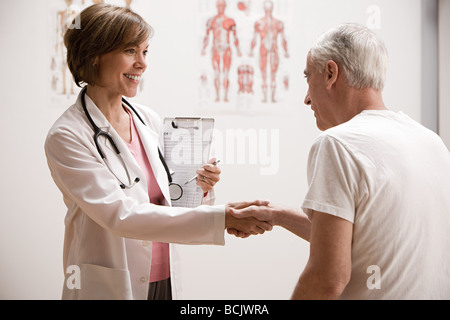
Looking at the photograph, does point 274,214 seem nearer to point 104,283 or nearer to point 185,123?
point 185,123

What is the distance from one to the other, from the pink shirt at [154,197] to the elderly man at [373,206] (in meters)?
0.67

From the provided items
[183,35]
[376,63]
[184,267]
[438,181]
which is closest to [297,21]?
[183,35]

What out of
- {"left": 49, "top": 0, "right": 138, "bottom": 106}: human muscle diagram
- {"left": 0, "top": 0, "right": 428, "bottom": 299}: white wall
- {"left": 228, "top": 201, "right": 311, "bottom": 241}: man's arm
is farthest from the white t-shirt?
{"left": 49, "top": 0, "right": 138, "bottom": 106}: human muscle diagram

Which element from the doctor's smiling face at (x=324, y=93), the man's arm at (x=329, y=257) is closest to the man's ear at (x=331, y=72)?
the doctor's smiling face at (x=324, y=93)

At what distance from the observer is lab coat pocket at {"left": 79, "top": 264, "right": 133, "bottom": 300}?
4.97 ft

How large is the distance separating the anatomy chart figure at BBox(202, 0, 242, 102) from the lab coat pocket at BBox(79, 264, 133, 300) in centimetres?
160

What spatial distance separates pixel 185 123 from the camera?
5.98 ft

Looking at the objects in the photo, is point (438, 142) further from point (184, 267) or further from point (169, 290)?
point (184, 267)

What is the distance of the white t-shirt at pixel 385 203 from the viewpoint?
1.12 meters

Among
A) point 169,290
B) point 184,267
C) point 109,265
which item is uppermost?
point 109,265

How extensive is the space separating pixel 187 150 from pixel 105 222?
49 centimetres

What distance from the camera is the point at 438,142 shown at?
126cm

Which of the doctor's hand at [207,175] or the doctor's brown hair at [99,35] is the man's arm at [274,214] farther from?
the doctor's brown hair at [99,35]
